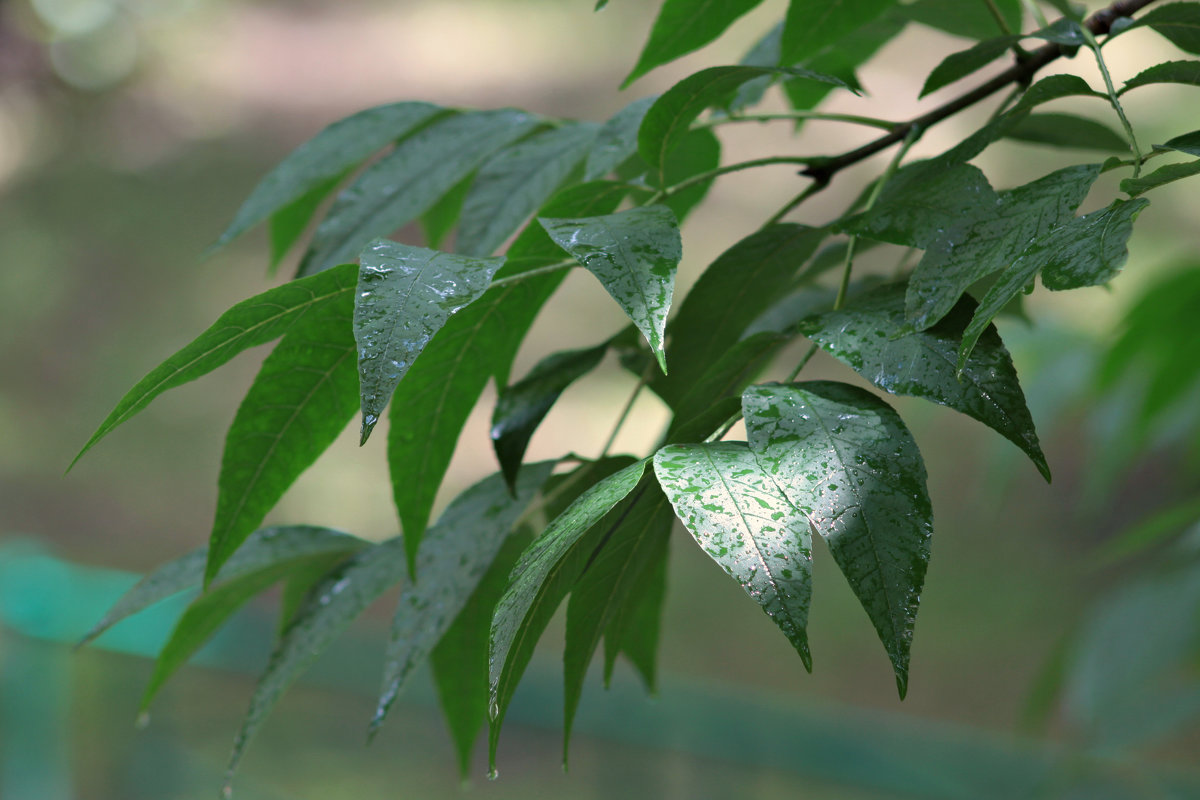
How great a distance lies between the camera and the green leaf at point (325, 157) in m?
0.30

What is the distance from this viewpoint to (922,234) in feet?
0.67

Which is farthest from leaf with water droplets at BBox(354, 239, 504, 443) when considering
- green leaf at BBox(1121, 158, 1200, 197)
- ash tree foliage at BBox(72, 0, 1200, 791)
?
green leaf at BBox(1121, 158, 1200, 197)

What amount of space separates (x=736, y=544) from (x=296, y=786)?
180 centimetres

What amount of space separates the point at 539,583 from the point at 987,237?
102mm

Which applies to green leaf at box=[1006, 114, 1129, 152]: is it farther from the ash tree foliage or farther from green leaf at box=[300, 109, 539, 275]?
green leaf at box=[300, 109, 539, 275]

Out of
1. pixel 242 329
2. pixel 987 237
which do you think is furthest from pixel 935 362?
pixel 242 329

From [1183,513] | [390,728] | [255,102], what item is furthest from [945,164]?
[255,102]

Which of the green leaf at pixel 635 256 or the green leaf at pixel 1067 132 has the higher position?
the green leaf at pixel 1067 132

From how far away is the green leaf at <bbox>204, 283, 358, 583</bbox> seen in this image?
0.72 feet

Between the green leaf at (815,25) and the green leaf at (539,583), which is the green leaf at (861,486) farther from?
the green leaf at (815,25)

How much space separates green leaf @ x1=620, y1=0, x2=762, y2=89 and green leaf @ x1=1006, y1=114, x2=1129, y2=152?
0.29 ft

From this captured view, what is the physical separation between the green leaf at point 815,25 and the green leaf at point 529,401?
0.30 feet

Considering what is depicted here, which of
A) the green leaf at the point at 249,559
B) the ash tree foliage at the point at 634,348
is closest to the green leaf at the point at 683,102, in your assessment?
the ash tree foliage at the point at 634,348

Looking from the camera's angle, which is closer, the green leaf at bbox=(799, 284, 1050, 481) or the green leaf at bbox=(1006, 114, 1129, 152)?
the green leaf at bbox=(799, 284, 1050, 481)
